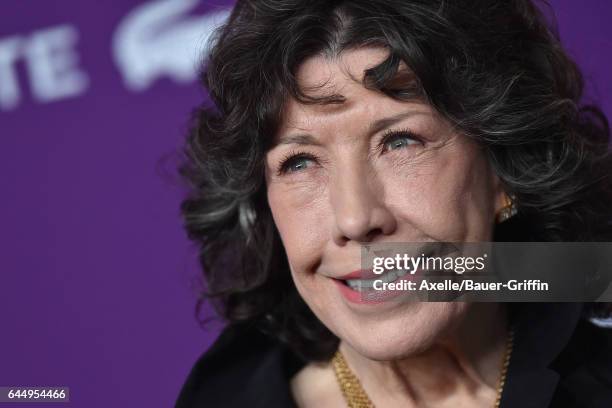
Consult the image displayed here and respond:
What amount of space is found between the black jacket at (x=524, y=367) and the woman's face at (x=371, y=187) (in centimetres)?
16

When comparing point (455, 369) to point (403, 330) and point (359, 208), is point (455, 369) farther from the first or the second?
point (359, 208)

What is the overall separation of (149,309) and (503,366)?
1086mm

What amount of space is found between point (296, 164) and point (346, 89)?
0.54 feet

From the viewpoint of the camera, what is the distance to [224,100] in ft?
4.58

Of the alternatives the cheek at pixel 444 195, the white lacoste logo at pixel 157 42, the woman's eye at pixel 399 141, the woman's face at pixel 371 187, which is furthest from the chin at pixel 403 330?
the white lacoste logo at pixel 157 42

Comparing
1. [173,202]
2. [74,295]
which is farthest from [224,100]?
[74,295]

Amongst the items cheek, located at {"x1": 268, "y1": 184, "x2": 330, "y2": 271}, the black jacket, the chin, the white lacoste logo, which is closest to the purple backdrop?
the white lacoste logo

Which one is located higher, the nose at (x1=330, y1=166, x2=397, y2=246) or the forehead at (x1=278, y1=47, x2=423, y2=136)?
the forehead at (x1=278, y1=47, x2=423, y2=136)

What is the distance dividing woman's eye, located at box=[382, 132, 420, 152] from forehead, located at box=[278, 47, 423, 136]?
0.14 ft

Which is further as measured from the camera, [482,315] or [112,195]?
[112,195]

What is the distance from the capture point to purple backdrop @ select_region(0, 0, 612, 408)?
222cm

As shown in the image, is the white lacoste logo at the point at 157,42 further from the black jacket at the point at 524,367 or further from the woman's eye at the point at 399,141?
the woman's eye at the point at 399,141

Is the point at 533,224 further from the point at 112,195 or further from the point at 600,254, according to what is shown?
the point at 112,195

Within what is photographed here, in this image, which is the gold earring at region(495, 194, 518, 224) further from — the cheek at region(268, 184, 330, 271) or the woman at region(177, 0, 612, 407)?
the cheek at region(268, 184, 330, 271)
